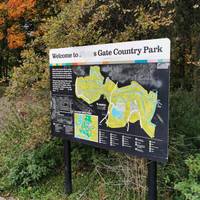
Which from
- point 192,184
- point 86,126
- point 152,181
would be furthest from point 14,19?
point 192,184

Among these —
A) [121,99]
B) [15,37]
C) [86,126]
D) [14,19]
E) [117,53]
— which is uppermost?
[14,19]

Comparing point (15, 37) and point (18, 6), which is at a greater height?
point (18, 6)

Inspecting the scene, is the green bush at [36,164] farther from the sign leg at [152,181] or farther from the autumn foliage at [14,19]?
the autumn foliage at [14,19]

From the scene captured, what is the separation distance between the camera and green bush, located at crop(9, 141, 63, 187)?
5357mm

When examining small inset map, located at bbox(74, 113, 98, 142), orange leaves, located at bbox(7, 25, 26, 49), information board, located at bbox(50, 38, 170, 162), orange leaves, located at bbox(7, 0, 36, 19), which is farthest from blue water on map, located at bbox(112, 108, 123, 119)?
orange leaves, located at bbox(7, 25, 26, 49)

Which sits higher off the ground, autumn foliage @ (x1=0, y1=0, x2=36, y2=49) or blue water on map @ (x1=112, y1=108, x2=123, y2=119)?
autumn foliage @ (x1=0, y1=0, x2=36, y2=49)

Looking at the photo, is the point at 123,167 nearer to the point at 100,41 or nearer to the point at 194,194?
the point at 194,194

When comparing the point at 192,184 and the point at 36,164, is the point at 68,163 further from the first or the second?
the point at 192,184

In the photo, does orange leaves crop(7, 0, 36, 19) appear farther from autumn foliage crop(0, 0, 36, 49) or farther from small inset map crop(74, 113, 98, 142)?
small inset map crop(74, 113, 98, 142)

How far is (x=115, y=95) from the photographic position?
12.8 feet

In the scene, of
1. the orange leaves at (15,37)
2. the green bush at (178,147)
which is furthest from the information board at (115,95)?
the orange leaves at (15,37)

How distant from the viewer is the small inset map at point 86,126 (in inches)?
165

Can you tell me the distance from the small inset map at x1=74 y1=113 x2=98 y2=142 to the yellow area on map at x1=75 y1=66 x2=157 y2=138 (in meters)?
0.21

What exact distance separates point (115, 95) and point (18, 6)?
40.3ft
